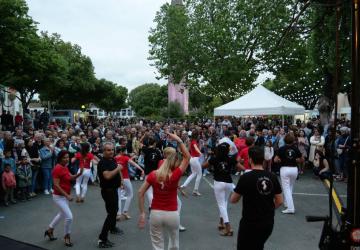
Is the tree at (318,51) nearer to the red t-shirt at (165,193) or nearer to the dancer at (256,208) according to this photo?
the dancer at (256,208)

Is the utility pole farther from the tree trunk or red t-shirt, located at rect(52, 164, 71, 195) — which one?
the tree trunk

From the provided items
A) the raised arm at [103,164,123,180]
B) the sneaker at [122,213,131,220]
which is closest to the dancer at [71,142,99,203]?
the sneaker at [122,213,131,220]

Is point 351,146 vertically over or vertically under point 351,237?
over

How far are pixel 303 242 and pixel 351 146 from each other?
4137mm

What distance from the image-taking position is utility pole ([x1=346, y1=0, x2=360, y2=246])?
3.15 metres

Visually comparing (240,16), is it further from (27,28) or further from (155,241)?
(155,241)

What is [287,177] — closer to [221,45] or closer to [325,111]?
[325,111]

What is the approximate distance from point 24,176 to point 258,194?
8.46 meters

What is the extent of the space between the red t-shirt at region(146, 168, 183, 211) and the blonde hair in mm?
59

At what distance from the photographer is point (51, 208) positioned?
995cm

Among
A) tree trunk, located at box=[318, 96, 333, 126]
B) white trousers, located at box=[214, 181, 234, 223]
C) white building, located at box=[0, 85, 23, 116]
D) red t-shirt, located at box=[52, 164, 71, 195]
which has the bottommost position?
white trousers, located at box=[214, 181, 234, 223]

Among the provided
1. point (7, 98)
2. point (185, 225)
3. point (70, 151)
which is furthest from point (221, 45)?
point (7, 98)

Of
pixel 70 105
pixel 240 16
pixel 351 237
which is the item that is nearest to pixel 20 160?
pixel 351 237

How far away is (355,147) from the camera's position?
10.5 feet
